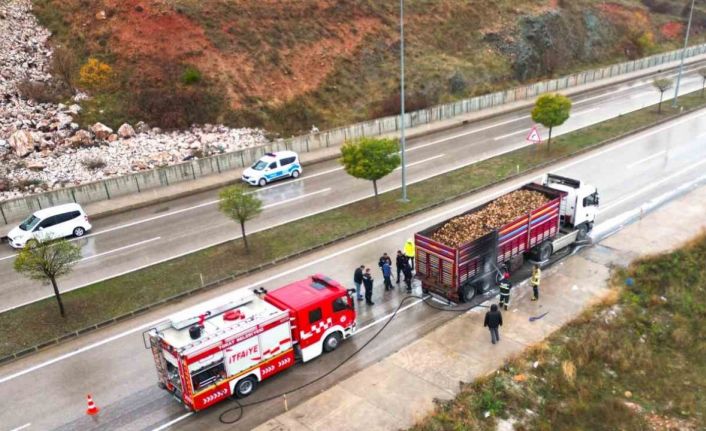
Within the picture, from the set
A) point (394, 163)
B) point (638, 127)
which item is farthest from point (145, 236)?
point (638, 127)

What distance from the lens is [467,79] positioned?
5291 cm

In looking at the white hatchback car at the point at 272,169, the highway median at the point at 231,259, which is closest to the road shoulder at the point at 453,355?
the highway median at the point at 231,259

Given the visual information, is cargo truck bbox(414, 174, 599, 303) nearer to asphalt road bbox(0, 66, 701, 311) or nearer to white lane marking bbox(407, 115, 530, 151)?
asphalt road bbox(0, 66, 701, 311)

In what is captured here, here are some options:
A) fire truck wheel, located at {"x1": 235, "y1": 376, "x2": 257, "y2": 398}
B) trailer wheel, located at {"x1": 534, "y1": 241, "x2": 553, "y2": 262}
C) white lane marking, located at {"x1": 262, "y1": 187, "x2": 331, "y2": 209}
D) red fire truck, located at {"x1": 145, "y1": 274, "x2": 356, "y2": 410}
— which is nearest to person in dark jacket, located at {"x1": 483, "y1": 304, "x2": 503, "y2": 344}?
red fire truck, located at {"x1": 145, "y1": 274, "x2": 356, "y2": 410}

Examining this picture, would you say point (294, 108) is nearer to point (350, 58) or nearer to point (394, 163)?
point (350, 58)

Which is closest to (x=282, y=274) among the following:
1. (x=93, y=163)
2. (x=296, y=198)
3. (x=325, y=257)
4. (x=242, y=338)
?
(x=325, y=257)

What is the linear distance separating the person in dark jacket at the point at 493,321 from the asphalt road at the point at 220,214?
1399 cm

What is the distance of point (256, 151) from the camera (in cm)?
3797

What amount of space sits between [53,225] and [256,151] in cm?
1367

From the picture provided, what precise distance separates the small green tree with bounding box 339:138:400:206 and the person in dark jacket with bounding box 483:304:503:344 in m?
12.2

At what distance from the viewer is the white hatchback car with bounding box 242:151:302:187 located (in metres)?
34.8

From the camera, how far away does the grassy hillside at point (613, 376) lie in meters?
15.1

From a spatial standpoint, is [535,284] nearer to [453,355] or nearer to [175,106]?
[453,355]

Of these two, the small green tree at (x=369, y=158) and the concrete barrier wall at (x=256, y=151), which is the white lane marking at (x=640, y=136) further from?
the concrete barrier wall at (x=256, y=151)
